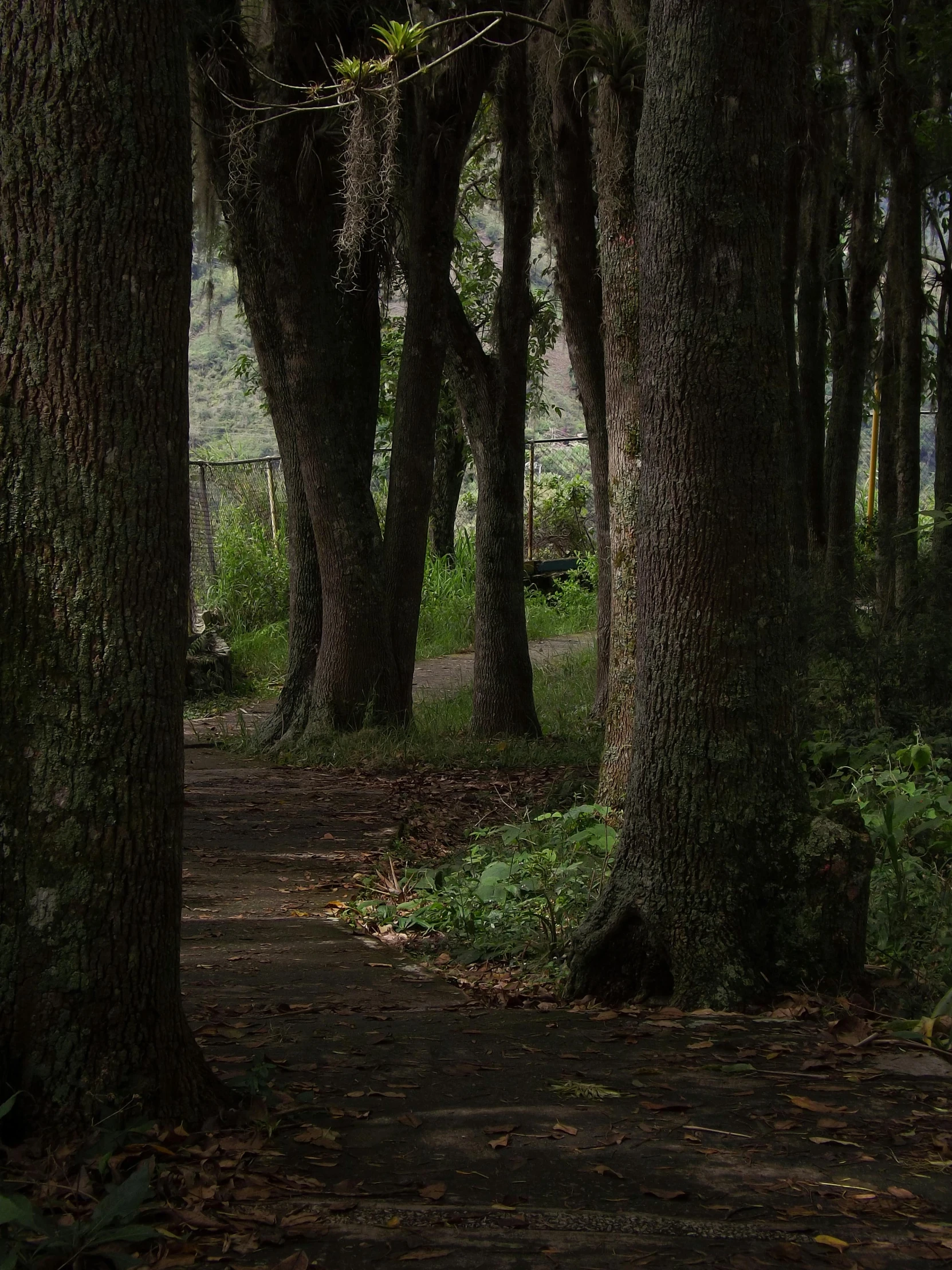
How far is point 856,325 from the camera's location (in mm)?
12703

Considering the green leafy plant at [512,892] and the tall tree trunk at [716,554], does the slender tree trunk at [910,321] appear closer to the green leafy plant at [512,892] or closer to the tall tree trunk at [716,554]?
the green leafy plant at [512,892]

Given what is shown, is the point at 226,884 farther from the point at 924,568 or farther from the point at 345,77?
the point at 924,568

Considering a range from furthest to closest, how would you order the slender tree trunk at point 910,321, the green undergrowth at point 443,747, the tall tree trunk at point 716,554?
1. the slender tree trunk at point 910,321
2. the green undergrowth at point 443,747
3. the tall tree trunk at point 716,554

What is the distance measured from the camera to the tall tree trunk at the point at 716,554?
14.9ft

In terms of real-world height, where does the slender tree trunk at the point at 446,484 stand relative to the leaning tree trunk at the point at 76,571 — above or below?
above

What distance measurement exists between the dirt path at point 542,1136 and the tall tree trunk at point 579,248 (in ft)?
16.1

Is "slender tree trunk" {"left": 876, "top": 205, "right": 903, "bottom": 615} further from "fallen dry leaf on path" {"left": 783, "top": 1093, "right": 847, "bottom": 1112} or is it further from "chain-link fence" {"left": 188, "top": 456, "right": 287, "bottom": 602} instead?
"chain-link fence" {"left": 188, "top": 456, "right": 287, "bottom": 602}

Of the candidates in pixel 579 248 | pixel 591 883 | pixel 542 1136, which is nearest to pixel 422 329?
pixel 579 248

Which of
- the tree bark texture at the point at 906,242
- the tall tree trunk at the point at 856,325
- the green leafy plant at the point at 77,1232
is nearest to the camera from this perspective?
the green leafy plant at the point at 77,1232

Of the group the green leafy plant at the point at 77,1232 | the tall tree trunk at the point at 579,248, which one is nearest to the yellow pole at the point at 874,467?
the tall tree trunk at the point at 579,248

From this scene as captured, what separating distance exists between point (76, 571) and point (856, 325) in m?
11.1

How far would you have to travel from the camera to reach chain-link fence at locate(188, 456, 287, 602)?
1839 cm

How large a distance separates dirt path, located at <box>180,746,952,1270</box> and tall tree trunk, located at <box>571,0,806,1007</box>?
0.33 m

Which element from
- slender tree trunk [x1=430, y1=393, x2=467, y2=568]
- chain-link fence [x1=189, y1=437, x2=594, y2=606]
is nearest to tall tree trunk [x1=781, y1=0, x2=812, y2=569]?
chain-link fence [x1=189, y1=437, x2=594, y2=606]
